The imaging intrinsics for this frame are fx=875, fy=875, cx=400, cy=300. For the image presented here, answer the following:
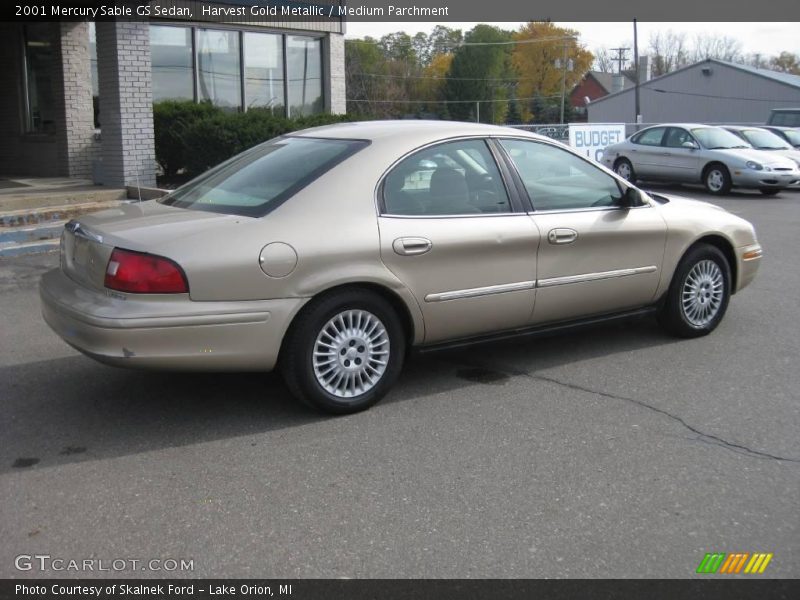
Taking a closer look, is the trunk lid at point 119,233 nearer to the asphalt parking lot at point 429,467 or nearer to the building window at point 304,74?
the asphalt parking lot at point 429,467

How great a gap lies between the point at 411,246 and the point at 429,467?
1342 mm

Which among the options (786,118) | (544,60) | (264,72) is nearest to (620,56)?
(544,60)

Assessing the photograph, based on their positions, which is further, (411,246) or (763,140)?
(763,140)

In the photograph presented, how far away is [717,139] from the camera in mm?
18672

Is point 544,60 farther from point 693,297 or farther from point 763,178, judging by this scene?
point 693,297

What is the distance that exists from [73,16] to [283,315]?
1034cm

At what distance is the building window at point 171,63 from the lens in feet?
47.3

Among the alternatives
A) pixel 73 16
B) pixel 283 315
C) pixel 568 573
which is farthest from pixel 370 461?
pixel 73 16

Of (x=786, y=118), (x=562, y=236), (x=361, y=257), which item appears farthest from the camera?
(x=786, y=118)

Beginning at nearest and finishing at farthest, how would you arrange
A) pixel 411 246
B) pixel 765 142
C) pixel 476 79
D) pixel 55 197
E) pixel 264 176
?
pixel 411 246
pixel 264 176
pixel 55 197
pixel 765 142
pixel 476 79

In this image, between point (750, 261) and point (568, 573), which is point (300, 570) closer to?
point (568, 573)

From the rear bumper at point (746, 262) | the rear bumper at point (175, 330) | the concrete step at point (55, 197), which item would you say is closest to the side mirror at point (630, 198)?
the rear bumper at point (746, 262)

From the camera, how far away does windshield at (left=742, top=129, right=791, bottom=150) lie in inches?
786
